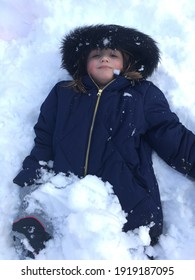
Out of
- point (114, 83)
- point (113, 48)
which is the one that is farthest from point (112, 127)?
point (113, 48)

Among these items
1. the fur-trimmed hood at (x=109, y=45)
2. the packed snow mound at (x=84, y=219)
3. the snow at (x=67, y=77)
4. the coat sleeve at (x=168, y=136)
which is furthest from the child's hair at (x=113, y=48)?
the packed snow mound at (x=84, y=219)

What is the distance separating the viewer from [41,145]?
2.47 m

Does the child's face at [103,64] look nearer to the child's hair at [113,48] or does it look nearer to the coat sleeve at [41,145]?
the child's hair at [113,48]

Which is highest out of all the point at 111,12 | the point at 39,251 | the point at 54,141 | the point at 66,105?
the point at 111,12

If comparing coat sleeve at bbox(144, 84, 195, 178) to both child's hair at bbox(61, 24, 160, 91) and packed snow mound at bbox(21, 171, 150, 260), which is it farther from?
packed snow mound at bbox(21, 171, 150, 260)

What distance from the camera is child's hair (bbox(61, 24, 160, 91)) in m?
2.62

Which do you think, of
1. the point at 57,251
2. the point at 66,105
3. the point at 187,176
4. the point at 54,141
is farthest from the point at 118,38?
the point at 57,251

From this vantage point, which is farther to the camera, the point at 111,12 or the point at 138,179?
the point at 111,12

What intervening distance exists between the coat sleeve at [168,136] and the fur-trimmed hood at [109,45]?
1.02ft

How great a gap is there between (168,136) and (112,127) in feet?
1.09

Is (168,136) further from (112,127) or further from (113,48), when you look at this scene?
(113,48)

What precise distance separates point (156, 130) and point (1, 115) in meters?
1.03

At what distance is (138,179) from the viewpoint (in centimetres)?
229

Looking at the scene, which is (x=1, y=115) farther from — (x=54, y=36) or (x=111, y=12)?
(x=111, y=12)
